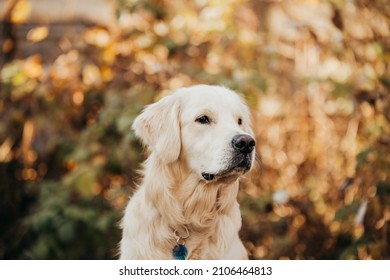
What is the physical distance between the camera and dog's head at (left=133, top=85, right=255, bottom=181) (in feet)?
8.48

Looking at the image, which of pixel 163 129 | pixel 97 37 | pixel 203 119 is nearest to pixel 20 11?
pixel 97 37

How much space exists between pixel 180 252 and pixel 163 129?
0.63 metres

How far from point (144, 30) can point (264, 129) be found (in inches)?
54.5

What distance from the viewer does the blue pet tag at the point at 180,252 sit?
271cm

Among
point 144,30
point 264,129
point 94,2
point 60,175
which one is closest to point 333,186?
point 264,129

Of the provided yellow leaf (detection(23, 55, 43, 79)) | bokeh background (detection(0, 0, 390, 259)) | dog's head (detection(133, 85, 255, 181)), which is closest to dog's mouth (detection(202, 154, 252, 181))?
dog's head (detection(133, 85, 255, 181))

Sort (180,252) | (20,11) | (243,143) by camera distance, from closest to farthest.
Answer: (243,143), (180,252), (20,11)

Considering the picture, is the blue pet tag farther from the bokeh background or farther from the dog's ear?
the bokeh background

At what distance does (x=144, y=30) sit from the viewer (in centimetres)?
464

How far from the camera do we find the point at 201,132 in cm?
272

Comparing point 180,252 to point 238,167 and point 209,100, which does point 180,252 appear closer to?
point 238,167

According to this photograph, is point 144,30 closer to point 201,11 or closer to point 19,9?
point 201,11

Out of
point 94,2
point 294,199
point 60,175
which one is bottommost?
point 60,175

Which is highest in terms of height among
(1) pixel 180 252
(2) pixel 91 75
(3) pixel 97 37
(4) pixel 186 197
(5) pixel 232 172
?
(5) pixel 232 172
